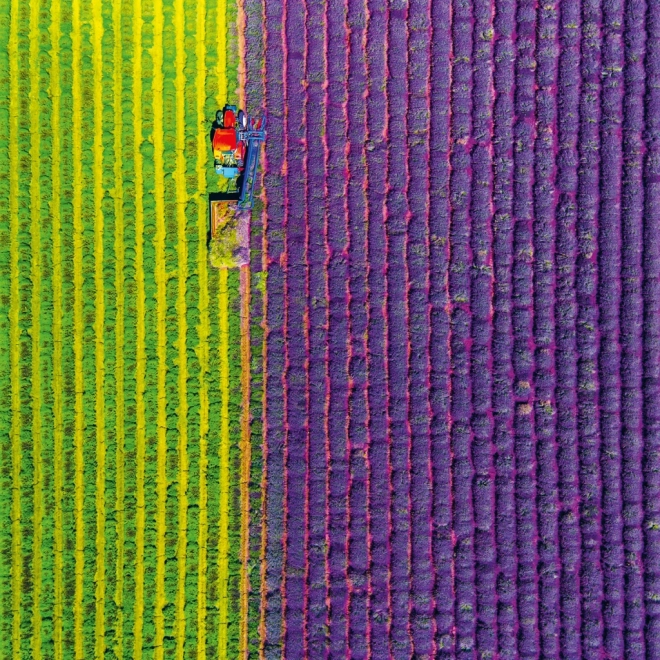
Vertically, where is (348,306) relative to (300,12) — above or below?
below

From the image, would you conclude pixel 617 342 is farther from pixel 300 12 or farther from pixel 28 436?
pixel 28 436

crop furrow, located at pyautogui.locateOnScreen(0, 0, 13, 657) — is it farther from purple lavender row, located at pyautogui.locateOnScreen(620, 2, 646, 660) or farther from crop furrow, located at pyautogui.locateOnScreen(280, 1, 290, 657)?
purple lavender row, located at pyautogui.locateOnScreen(620, 2, 646, 660)

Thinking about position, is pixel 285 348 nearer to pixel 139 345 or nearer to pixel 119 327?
pixel 139 345

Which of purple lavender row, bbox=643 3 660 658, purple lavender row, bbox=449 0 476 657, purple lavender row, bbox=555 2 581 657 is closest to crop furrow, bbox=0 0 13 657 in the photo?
purple lavender row, bbox=449 0 476 657

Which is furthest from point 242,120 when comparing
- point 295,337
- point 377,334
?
point 377,334

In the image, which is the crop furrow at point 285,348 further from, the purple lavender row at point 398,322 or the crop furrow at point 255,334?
the purple lavender row at point 398,322

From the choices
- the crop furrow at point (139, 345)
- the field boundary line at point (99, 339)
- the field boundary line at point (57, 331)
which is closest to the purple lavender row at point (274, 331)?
the crop furrow at point (139, 345)

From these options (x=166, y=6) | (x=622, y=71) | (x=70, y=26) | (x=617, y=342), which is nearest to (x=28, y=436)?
(x=70, y=26)
